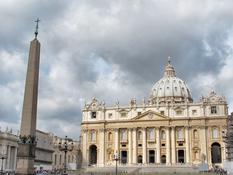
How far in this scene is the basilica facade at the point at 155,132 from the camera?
78.9 metres

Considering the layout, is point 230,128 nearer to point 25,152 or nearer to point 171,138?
point 25,152

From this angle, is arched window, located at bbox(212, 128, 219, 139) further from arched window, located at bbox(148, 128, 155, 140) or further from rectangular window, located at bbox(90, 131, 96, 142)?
rectangular window, located at bbox(90, 131, 96, 142)

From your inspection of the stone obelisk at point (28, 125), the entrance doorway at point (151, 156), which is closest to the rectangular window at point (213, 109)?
the entrance doorway at point (151, 156)

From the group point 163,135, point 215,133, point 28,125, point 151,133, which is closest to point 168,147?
point 163,135

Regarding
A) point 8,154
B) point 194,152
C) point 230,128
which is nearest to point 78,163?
point 8,154

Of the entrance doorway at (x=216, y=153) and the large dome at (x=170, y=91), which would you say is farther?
the large dome at (x=170, y=91)

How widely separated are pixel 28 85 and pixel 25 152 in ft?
13.7

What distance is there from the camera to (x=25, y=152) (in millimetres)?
24359

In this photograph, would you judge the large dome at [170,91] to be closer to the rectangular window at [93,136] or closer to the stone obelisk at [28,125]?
the rectangular window at [93,136]

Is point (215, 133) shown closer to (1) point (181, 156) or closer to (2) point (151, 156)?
(1) point (181, 156)

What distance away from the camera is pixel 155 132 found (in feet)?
268

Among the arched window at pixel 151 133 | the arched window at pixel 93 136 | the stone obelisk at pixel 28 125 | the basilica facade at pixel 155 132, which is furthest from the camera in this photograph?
the arched window at pixel 93 136

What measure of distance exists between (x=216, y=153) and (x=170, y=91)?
2558 centimetres

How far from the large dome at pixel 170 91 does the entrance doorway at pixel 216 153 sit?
67.2 feet
